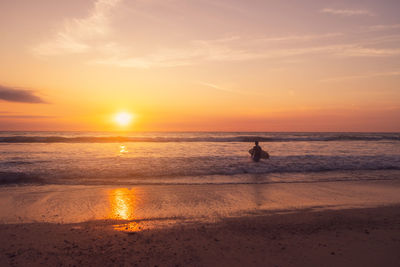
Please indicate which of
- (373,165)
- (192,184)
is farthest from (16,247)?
(373,165)

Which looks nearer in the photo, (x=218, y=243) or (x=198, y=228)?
(x=218, y=243)

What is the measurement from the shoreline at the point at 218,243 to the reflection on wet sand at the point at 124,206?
234 millimetres

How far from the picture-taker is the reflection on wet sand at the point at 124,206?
17.4 feet

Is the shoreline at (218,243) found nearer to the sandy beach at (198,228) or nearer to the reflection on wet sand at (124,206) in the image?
the sandy beach at (198,228)

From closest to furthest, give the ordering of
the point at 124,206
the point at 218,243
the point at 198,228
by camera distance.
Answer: the point at 218,243, the point at 198,228, the point at 124,206

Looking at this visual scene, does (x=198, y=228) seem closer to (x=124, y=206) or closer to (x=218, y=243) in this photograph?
(x=218, y=243)

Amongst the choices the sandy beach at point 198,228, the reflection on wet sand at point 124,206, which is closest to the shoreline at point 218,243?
the sandy beach at point 198,228

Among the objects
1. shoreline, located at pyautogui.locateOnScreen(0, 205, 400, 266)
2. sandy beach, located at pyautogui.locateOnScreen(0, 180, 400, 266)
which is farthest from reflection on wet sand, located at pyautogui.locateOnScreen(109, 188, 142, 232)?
shoreline, located at pyautogui.locateOnScreen(0, 205, 400, 266)

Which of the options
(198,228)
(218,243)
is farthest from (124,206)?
(218,243)

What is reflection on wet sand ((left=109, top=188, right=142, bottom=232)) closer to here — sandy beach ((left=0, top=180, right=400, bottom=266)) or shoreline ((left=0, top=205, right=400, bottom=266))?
sandy beach ((left=0, top=180, right=400, bottom=266))

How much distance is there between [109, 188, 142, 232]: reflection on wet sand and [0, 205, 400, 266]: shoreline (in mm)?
234

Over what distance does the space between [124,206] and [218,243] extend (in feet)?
10.6

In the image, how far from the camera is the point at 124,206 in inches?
267

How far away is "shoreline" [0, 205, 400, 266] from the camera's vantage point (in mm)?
3947
